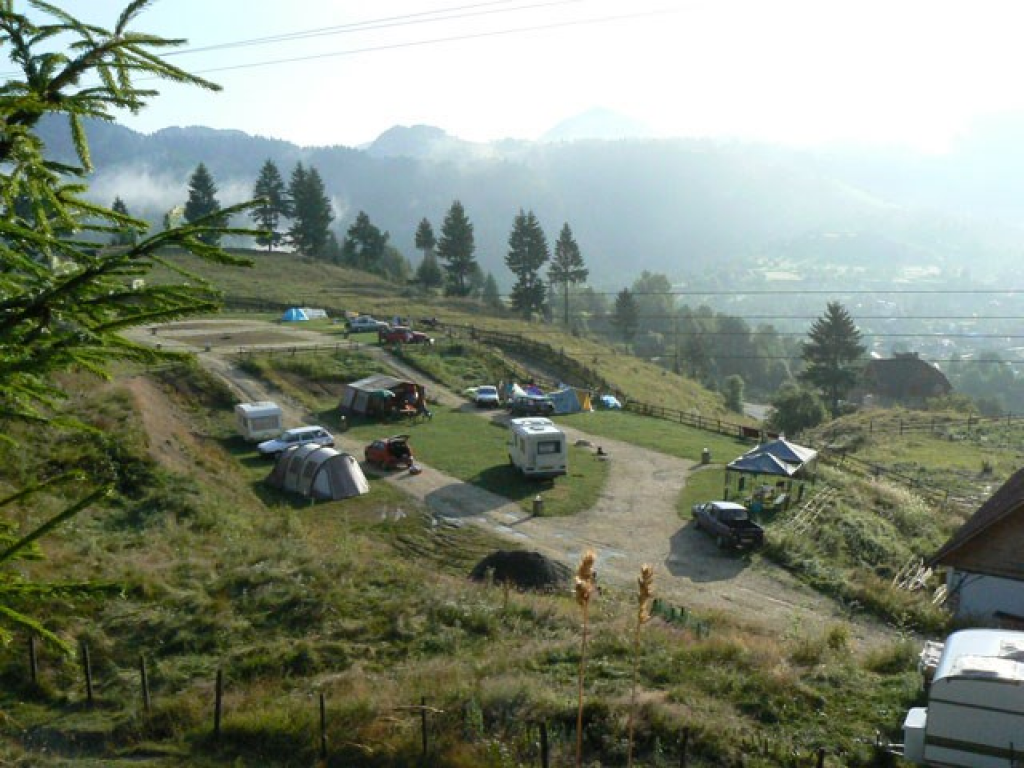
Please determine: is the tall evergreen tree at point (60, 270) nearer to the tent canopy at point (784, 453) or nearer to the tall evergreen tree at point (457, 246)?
the tent canopy at point (784, 453)

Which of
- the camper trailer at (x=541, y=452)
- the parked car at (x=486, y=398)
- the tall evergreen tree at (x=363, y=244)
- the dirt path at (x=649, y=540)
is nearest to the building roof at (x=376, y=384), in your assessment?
the dirt path at (x=649, y=540)

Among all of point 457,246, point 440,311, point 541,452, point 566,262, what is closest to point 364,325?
point 440,311

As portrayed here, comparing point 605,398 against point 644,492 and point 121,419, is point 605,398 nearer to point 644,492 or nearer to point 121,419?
point 644,492

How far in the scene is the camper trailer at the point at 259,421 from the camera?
35344mm

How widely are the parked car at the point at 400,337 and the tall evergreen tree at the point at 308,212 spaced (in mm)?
51008

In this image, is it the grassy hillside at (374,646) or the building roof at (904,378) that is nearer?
the grassy hillside at (374,646)

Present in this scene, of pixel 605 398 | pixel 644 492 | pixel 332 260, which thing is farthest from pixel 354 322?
pixel 332 260

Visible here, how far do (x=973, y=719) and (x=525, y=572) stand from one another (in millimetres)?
11484

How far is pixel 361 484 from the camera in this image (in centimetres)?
2944

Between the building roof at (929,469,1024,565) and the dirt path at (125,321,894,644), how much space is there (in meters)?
3.26

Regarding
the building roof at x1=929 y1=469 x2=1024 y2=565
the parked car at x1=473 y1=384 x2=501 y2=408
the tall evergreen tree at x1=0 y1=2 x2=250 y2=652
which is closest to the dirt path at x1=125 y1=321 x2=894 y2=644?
the building roof at x1=929 y1=469 x2=1024 y2=565

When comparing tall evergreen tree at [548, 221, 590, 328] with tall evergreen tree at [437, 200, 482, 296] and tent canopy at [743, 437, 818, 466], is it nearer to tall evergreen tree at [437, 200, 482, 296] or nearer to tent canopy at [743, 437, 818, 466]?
tall evergreen tree at [437, 200, 482, 296]

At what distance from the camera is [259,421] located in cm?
3544

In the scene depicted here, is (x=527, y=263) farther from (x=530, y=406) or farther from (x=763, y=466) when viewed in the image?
(x=763, y=466)
